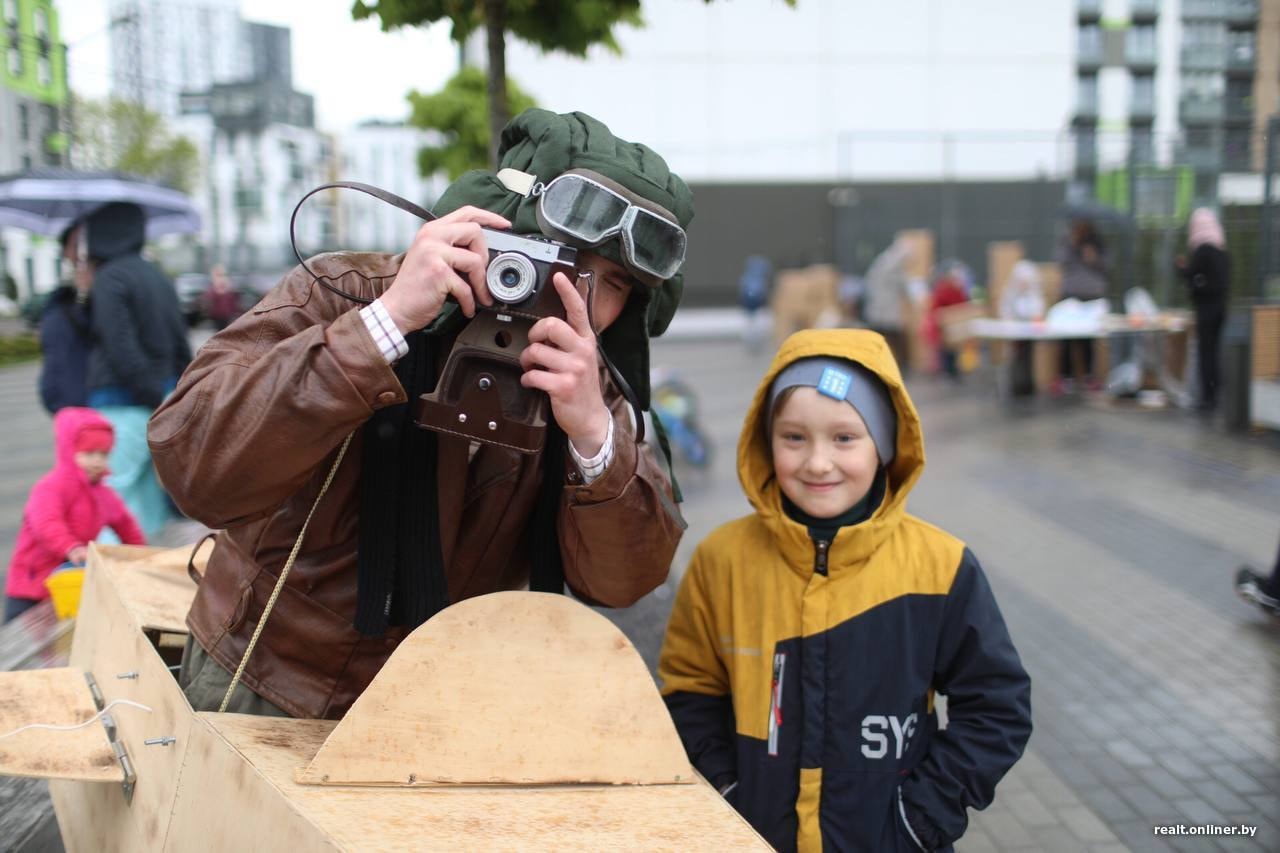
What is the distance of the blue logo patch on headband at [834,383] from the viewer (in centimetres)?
217

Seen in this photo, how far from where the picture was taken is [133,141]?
104ft

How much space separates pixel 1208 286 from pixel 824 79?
19.3 meters

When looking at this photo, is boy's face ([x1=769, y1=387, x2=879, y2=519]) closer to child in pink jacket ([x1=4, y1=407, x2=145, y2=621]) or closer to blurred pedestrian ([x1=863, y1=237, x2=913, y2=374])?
child in pink jacket ([x1=4, y1=407, x2=145, y2=621])

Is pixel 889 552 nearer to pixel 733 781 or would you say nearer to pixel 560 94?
pixel 733 781

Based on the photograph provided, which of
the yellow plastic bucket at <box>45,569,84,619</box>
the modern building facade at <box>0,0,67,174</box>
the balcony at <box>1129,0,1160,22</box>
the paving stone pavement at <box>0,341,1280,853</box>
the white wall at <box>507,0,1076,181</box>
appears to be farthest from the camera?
the white wall at <box>507,0,1076,181</box>

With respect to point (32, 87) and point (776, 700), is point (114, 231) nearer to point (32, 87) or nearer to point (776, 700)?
point (32, 87)

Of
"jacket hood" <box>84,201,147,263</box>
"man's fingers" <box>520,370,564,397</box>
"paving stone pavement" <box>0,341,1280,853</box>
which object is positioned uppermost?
"jacket hood" <box>84,201,147,263</box>

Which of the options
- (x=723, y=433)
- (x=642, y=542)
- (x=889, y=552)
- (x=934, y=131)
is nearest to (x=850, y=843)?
(x=889, y=552)

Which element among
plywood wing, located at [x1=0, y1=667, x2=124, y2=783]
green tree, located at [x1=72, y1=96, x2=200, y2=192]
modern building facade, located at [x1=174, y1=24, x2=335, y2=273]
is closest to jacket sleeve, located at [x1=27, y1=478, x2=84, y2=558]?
modern building facade, located at [x1=174, y1=24, x2=335, y2=273]

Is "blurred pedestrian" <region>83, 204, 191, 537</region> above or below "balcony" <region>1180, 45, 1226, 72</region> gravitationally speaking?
below

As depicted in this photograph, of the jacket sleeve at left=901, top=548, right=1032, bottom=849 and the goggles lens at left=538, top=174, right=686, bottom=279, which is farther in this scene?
the jacket sleeve at left=901, top=548, right=1032, bottom=849

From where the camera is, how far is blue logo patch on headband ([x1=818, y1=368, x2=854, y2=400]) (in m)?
2.17

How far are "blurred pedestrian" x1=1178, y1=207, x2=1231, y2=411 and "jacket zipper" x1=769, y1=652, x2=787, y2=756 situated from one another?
9951mm

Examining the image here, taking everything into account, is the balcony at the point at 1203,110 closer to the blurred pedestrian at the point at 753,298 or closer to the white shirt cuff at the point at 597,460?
the blurred pedestrian at the point at 753,298
